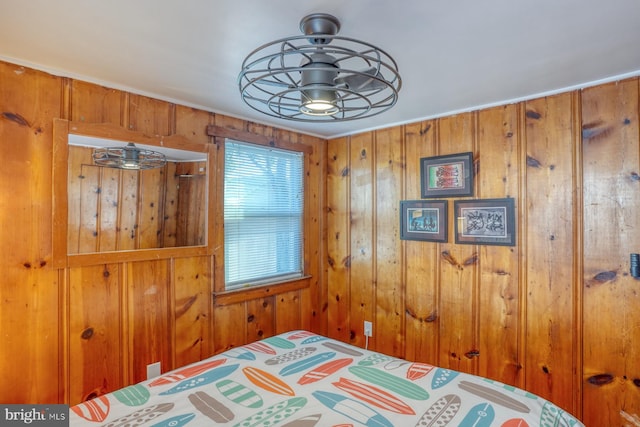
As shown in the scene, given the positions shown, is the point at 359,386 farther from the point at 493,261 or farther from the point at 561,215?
the point at 561,215

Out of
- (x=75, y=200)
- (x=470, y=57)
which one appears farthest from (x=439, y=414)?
(x=75, y=200)

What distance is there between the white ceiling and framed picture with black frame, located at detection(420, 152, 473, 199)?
1.82ft

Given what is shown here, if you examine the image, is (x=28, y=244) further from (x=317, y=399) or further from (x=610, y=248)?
(x=610, y=248)

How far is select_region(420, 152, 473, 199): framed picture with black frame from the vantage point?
263cm

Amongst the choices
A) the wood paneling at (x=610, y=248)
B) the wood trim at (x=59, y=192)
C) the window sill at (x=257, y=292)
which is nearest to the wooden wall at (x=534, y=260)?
the wood paneling at (x=610, y=248)

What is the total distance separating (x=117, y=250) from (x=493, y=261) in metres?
2.60

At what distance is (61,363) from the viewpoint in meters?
1.98

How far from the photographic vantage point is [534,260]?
7.70ft

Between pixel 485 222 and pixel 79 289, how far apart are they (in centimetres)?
277

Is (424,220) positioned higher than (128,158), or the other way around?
(128,158)

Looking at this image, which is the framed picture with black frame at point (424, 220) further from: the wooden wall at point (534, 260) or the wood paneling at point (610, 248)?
the wood paneling at point (610, 248)

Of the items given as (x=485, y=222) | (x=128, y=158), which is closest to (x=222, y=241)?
(x=128, y=158)

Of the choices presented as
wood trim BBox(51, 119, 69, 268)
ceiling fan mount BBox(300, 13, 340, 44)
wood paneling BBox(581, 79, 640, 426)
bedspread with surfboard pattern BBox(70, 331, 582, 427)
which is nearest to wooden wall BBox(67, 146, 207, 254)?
wood trim BBox(51, 119, 69, 268)

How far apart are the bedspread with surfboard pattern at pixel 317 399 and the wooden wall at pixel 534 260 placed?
1.02 m
